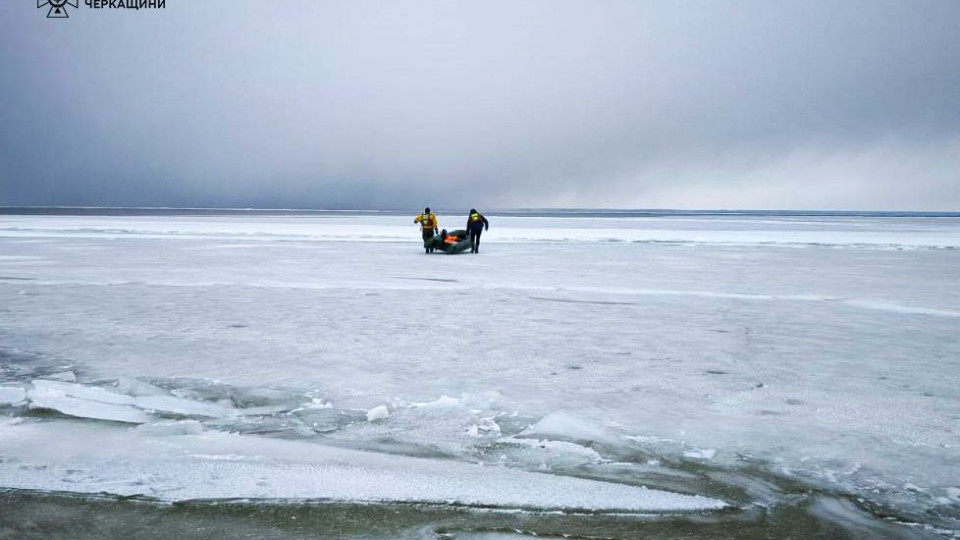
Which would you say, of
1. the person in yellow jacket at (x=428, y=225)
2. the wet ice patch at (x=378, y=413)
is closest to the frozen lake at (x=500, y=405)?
the wet ice patch at (x=378, y=413)

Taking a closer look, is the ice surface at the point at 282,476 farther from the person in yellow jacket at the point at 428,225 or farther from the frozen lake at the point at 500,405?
the person in yellow jacket at the point at 428,225

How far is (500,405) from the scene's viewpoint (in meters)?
5.10

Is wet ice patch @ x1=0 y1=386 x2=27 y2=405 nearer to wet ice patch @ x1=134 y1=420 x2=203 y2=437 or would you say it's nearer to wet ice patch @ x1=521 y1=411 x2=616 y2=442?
wet ice patch @ x1=134 y1=420 x2=203 y2=437

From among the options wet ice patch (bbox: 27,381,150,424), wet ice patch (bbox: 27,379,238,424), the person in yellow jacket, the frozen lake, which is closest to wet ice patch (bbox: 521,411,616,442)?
the frozen lake

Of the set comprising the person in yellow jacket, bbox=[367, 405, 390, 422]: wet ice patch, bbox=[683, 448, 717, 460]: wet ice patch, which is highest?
the person in yellow jacket

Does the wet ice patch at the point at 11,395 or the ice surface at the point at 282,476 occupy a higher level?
the ice surface at the point at 282,476

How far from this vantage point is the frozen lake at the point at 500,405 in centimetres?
350

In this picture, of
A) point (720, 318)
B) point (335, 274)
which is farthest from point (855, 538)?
point (335, 274)

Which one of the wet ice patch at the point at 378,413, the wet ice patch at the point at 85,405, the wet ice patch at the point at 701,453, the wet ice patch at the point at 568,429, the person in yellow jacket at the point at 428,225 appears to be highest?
the person in yellow jacket at the point at 428,225

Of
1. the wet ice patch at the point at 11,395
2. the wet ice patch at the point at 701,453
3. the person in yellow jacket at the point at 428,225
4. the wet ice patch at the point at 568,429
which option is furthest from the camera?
the person in yellow jacket at the point at 428,225

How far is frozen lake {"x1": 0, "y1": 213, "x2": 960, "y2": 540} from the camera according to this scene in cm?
350

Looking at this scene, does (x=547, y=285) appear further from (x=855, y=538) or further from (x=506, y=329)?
(x=855, y=538)

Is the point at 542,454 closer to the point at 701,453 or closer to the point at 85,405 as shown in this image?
the point at 701,453

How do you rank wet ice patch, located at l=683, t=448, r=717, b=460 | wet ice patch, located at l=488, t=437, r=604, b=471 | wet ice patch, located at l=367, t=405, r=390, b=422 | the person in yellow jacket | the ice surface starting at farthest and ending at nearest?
the person in yellow jacket < wet ice patch, located at l=367, t=405, r=390, b=422 < wet ice patch, located at l=683, t=448, r=717, b=460 < wet ice patch, located at l=488, t=437, r=604, b=471 < the ice surface
